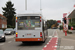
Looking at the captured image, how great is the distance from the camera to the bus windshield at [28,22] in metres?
11.6

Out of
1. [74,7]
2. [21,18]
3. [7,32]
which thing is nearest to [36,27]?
[21,18]

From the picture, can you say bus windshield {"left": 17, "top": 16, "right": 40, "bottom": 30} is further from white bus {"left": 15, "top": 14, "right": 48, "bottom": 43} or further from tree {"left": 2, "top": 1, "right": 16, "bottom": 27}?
tree {"left": 2, "top": 1, "right": 16, "bottom": 27}

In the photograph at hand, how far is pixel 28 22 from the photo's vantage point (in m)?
11.7

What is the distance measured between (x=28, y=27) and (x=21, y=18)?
3.36 ft

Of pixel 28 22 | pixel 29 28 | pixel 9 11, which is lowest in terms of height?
pixel 29 28

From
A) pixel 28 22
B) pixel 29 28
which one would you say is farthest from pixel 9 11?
pixel 29 28

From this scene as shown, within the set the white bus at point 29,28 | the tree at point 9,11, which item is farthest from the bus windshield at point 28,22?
the tree at point 9,11

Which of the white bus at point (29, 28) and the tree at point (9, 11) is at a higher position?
the tree at point (9, 11)

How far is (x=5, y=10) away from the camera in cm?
7781

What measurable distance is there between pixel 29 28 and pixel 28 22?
54cm

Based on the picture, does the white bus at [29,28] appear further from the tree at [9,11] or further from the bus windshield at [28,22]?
the tree at [9,11]

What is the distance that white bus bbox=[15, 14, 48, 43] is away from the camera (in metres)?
11.5

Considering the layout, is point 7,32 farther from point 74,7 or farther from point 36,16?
point 36,16

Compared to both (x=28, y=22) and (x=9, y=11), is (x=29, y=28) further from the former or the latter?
(x=9, y=11)
